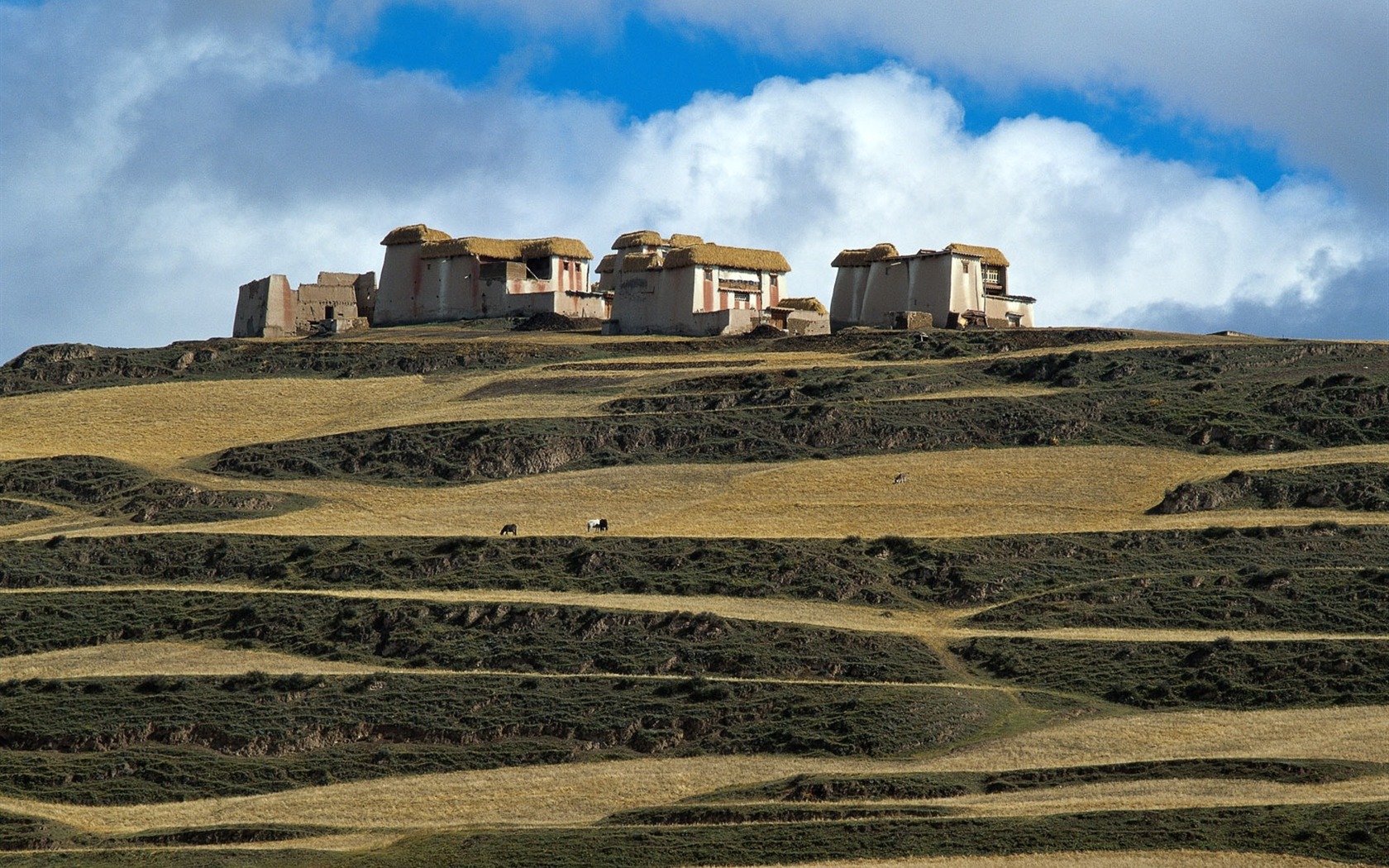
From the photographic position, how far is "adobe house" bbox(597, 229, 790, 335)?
106 metres

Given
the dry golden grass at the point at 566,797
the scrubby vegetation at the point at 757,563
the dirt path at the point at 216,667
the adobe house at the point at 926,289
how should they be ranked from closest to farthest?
1. the dry golden grass at the point at 566,797
2. the dirt path at the point at 216,667
3. the scrubby vegetation at the point at 757,563
4. the adobe house at the point at 926,289

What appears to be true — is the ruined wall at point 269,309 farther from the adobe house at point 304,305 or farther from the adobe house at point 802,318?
the adobe house at point 802,318

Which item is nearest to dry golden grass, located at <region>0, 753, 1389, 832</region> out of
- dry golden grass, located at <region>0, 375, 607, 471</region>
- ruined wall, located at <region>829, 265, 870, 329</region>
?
dry golden grass, located at <region>0, 375, 607, 471</region>

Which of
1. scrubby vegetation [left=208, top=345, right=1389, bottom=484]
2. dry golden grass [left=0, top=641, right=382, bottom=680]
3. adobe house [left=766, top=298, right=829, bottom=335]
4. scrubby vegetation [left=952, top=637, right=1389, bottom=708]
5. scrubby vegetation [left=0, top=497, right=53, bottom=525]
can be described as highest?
adobe house [left=766, top=298, right=829, bottom=335]

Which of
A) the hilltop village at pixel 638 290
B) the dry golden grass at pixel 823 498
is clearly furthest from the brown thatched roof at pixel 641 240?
the dry golden grass at pixel 823 498

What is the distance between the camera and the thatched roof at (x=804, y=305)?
10844cm

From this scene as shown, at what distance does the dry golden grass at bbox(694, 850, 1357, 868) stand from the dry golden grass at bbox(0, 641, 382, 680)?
20315mm

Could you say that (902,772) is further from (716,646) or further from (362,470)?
(362,470)

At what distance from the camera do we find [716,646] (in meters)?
54.9

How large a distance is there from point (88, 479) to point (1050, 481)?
135 feet

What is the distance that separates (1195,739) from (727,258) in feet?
212

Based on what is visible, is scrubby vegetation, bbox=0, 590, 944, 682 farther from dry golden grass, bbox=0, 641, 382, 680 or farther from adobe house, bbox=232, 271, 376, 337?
adobe house, bbox=232, 271, 376, 337

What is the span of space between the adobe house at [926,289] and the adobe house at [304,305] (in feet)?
101

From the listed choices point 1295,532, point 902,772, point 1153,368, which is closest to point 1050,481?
point 1295,532
